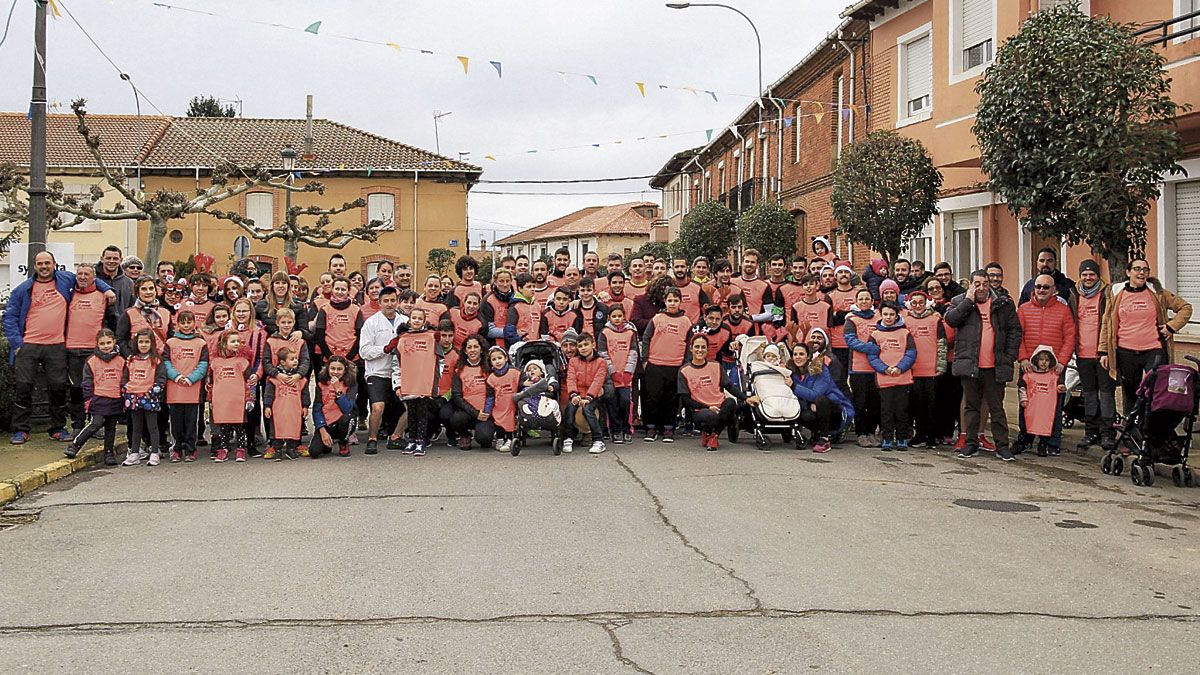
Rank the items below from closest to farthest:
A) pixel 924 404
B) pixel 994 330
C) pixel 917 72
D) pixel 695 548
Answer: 1. pixel 695 548
2. pixel 994 330
3. pixel 924 404
4. pixel 917 72

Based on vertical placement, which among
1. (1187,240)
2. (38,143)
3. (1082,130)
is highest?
(1082,130)

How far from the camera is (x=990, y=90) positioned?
13.7 metres

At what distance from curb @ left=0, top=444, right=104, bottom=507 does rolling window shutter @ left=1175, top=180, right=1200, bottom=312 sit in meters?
14.1

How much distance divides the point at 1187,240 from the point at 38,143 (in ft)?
48.4

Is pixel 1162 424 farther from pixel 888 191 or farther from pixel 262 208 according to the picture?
pixel 262 208

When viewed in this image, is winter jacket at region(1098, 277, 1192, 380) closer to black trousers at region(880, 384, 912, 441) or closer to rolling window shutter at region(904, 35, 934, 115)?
black trousers at region(880, 384, 912, 441)

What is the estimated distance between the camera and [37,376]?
38.0 ft

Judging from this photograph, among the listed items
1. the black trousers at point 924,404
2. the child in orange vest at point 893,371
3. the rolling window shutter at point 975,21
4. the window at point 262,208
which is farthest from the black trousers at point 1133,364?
the window at point 262,208

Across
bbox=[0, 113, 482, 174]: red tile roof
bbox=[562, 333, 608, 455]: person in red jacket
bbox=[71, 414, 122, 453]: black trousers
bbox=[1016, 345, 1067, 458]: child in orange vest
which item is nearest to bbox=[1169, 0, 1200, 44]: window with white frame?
bbox=[1016, 345, 1067, 458]: child in orange vest

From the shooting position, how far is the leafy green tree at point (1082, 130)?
12.1 meters

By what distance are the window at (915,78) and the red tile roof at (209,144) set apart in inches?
1120

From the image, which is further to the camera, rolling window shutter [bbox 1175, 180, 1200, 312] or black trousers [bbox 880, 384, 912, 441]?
rolling window shutter [bbox 1175, 180, 1200, 312]

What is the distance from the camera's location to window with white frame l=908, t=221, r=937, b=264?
23.0m

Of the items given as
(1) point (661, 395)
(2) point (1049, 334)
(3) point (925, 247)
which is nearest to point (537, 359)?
(1) point (661, 395)
